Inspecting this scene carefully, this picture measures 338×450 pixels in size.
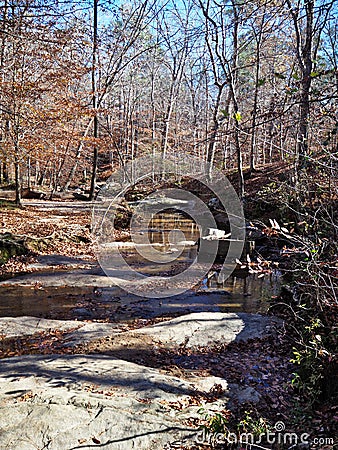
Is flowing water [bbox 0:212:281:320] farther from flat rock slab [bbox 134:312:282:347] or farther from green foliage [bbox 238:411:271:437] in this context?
green foliage [bbox 238:411:271:437]

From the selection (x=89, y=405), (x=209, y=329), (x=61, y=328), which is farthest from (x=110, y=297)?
(x=89, y=405)

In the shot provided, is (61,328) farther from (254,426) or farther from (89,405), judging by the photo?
(254,426)

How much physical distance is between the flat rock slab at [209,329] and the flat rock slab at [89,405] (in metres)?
1.21

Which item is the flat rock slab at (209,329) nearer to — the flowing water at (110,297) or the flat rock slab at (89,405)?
the flowing water at (110,297)

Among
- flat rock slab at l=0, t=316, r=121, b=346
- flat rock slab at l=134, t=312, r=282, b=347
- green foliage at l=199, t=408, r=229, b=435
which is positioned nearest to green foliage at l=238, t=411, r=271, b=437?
green foliage at l=199, t=408, r=229, b=435

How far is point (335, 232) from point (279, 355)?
1.81 meters

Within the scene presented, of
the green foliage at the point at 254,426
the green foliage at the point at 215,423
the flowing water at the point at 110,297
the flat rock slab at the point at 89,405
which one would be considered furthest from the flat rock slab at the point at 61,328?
the green foliage at the point at 254,426

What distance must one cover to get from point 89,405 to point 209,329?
2807 mm

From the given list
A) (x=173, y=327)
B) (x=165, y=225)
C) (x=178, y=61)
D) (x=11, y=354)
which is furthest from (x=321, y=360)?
(x=178, y=61)

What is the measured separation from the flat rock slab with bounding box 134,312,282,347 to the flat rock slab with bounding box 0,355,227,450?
47.6 inches

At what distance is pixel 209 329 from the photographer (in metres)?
5.44

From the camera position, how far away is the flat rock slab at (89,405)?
2.62 m

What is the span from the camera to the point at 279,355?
15.3ft

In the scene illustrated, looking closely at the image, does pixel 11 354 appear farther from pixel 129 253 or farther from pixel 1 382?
pixel 129 253
